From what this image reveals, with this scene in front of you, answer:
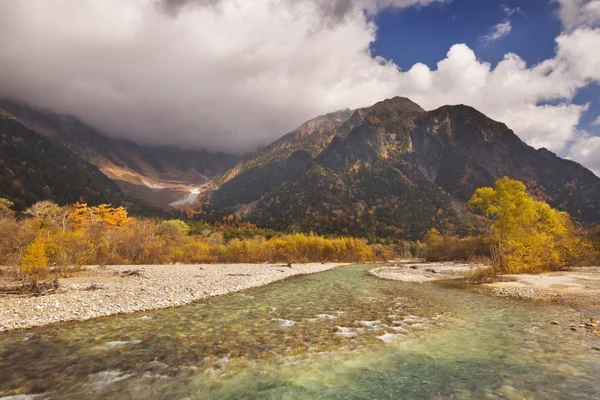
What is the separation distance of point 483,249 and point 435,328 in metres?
108

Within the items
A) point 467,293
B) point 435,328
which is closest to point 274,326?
point 435,328

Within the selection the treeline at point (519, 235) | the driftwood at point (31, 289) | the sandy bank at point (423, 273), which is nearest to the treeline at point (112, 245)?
the driftwood at point (31, 289)

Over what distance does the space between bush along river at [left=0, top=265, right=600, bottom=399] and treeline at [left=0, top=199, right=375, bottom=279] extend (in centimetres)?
1415

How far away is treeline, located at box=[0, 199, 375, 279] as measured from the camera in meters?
30.4

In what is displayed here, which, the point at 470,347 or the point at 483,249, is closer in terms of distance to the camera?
the point at 470,347

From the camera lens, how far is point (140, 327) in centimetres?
1697

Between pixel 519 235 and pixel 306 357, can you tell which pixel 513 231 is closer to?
pixel 519 235

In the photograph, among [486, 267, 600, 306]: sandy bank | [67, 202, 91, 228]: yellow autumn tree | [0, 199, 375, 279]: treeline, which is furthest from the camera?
[67, 202, 91, 228]: yellow autumn tree

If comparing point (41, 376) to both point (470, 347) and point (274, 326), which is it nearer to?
point (274, 326)

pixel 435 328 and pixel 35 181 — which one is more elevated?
pixel 35 181

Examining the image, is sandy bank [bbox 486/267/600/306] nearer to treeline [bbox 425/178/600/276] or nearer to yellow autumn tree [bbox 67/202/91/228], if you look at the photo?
treeline [bbox 425/178/600/276]

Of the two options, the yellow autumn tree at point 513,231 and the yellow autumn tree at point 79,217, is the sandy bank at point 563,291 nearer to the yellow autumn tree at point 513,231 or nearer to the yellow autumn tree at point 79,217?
the yellow autumn tree at point 513,231

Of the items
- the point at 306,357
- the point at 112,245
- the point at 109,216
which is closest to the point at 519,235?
the point at 306,357

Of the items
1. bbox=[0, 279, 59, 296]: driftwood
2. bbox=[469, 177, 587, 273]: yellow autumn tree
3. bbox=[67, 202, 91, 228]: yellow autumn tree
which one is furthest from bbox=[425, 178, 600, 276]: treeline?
bbox=[67, 202, 91, 228]: yellow autumn tree
